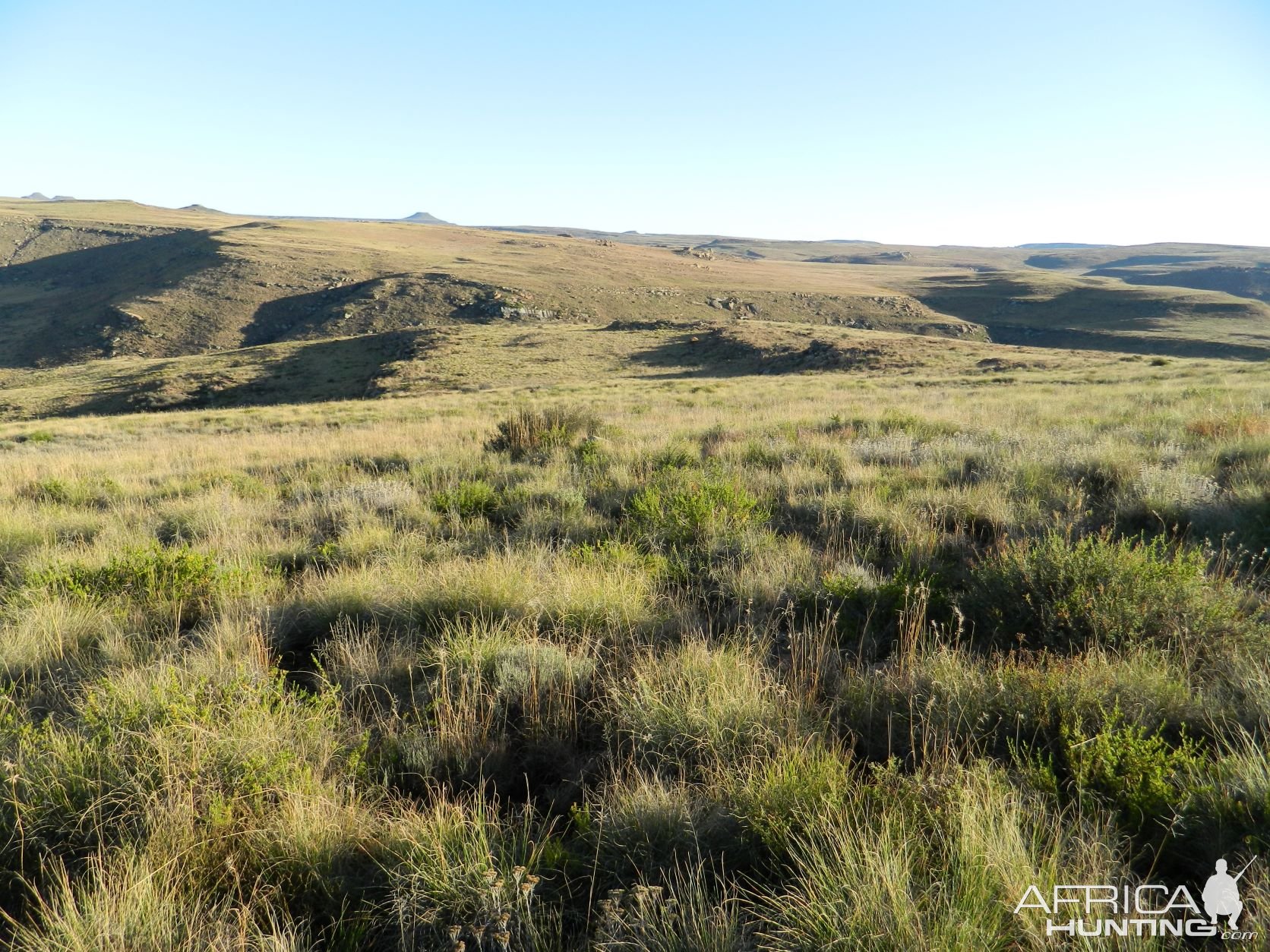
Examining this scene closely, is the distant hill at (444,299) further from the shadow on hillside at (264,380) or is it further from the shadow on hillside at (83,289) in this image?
the shadow on hillside at (264,380)

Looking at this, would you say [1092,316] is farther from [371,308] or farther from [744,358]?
[371,308]

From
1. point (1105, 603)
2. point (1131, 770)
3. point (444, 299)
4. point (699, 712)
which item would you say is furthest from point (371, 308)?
point (1131, 770)

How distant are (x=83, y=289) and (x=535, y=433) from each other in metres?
93.3

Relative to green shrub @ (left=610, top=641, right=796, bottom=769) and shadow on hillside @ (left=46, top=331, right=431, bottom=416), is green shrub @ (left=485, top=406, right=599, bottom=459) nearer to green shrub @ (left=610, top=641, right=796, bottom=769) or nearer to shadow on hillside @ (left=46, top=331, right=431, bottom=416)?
green shrub @ (left=610, top=641, right=796, bottom=769)

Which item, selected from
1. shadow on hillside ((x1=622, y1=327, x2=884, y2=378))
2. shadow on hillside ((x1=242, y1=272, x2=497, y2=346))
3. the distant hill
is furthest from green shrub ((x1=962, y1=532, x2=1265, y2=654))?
shadow on hillside ((x1=242, y1=272, x2=497, y2=346))

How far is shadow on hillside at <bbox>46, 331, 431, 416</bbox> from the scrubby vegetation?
3074 centimetres

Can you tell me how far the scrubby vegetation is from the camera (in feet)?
6.37

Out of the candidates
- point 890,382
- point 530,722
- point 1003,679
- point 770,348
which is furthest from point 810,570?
point 770,348

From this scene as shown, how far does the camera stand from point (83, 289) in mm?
75625

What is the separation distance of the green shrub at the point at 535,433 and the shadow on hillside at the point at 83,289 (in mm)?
64269

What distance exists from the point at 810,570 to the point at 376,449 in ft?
26.6

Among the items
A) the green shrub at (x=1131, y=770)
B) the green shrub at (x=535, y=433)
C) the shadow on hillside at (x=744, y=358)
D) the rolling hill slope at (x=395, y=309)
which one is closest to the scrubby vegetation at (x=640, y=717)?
the green shrub at (x=1131, y=770)

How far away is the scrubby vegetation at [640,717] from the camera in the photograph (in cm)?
194

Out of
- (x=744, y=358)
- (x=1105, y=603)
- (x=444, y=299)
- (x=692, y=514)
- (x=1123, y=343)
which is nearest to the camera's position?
(x=1105, y=603)
